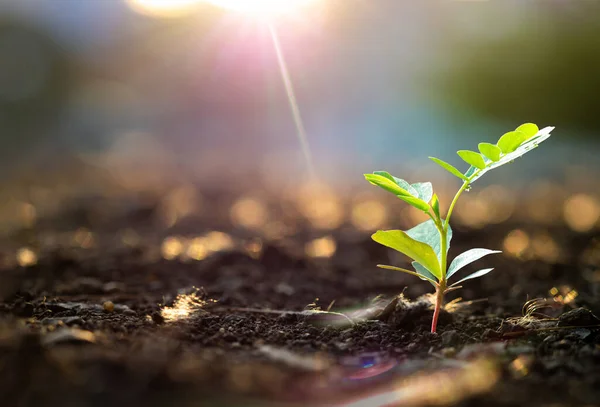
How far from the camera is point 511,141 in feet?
4.88

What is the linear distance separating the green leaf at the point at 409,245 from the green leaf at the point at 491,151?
1.06 ft

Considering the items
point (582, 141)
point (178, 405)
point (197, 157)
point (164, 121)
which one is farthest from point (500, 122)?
point (178, 405)

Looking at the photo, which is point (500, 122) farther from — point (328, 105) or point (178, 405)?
point (178, 405)

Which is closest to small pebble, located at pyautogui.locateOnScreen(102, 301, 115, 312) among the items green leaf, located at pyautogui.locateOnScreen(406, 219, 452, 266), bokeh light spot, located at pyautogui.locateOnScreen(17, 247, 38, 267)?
bokeh light spot, located at pyautogui.locateOnScreen(17, 247, 38, 267)

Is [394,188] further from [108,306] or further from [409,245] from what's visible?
[108,306]

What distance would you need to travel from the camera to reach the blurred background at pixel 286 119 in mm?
4539

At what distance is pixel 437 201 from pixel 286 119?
9379 mm

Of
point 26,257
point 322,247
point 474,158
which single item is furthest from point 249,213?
point 474,158

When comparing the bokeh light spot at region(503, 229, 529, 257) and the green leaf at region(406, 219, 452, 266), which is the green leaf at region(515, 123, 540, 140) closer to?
the green leaf at region(406, 219, 452, 266)

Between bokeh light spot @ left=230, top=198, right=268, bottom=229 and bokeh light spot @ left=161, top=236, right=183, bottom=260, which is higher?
bokeh light spot @ left=230, top=198, right=268, bottom=229

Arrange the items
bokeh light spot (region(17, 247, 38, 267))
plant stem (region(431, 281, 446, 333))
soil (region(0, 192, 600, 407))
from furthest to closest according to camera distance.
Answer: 1. bokeh light spot (region(17, 247, 38, 267))
2. plant stem (region(431, 281, 446, 333))
3. soil (region(0, 192, 600, 407))

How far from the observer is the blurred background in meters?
4.54

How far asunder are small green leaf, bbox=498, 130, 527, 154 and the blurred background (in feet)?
5.96

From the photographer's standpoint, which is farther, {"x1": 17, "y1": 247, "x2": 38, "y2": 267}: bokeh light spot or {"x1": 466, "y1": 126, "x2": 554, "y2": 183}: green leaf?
{"x1": 17, "y1": 247, "x2": 38, "y2": 267}: bokeh light spot
